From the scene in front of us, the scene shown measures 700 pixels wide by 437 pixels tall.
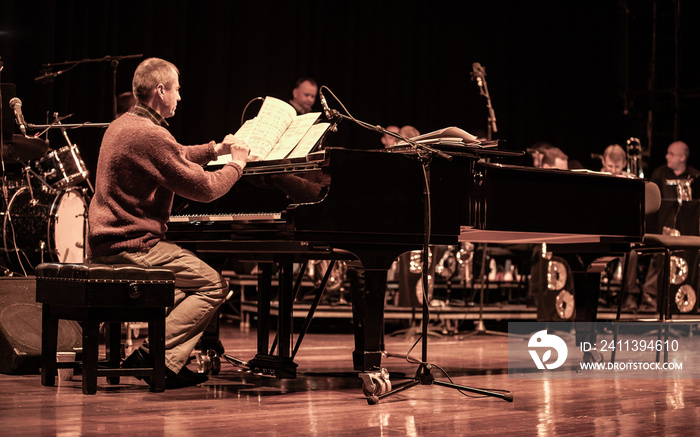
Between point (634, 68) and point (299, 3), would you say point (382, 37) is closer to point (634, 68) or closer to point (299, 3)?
point (299, 3)

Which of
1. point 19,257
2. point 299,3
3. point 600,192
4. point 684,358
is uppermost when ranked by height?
point 299,3

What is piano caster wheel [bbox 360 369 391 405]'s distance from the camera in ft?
11.6

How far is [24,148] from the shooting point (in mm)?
5371

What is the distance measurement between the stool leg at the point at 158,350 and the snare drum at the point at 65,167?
2.50 metres

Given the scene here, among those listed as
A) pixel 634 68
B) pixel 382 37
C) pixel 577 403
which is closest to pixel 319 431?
pixel 577 403

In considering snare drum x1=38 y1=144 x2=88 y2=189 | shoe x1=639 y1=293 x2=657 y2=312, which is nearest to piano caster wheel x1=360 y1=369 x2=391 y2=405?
snare drum x1=38 y1=144 x2=88 y2=189

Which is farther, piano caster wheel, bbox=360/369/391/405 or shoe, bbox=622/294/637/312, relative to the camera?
shoe, bbox=622/294/637/312

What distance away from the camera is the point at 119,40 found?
7328mm

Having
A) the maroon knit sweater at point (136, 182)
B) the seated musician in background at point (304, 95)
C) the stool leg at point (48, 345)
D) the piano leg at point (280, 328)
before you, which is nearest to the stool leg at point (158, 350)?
the maroon knit sweater at point (136, 182)

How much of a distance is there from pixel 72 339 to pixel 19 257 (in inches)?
60.9

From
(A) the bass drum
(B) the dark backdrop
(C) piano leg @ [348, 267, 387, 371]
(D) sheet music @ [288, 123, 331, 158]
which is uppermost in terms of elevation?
(B) the dark backdrop

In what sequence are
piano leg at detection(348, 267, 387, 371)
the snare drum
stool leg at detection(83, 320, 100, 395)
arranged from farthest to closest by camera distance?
the snare drum < piano leg at detection(348, 267, 387, 371) < stool leg at detection(83, 320, 100, 395)

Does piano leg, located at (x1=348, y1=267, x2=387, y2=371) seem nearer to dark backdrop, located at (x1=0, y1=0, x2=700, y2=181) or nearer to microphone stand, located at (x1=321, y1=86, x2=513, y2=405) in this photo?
microphone stand, located at (x1=321, y1=86, x2=513, y2=405)

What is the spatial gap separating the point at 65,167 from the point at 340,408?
325 centimetres
